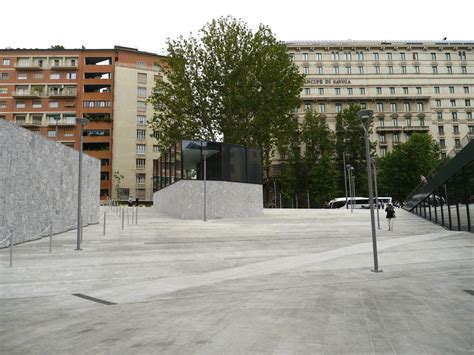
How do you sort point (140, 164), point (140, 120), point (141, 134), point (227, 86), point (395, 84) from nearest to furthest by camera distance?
point (227, 86) < point (140, 164) < point (141, 134) < point (140, 120) < point (395, 84)

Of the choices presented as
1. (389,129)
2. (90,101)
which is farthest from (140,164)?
(389,129)

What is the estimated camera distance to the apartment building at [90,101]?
66688mm

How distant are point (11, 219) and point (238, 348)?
38.8 feet

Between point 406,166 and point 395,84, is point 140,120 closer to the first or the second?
point 406,166

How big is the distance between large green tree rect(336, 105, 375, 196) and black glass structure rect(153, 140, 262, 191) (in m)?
37.6

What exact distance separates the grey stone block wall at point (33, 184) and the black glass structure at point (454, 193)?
1864 cm

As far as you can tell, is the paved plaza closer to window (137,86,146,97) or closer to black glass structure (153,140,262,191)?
black glass structure (153,140,262,191)

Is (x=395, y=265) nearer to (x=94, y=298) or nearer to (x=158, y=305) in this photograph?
(x=158, y=305)

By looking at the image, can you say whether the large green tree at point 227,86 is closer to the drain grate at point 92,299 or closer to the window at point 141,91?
the drain grate at point 92,299

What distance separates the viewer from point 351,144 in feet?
218

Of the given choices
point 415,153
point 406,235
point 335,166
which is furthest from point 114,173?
point 406,235

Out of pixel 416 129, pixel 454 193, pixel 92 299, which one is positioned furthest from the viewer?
pixel 416 129

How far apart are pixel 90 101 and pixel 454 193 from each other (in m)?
63.8

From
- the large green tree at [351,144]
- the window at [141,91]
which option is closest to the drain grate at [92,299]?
the large green tree at [351,144]
